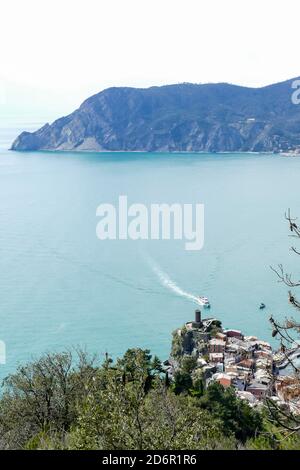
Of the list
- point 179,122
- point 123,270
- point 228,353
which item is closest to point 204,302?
point 228,353

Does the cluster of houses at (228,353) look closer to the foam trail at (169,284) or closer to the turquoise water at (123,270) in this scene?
the turquoise water at (123,270)

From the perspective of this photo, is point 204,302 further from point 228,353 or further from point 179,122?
point 179,122

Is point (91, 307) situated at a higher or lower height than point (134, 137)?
lower

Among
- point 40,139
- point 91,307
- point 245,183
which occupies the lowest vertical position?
point 91,307

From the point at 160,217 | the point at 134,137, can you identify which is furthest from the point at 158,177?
the point at 134,137

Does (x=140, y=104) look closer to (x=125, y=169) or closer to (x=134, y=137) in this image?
(x=134, y=137)
